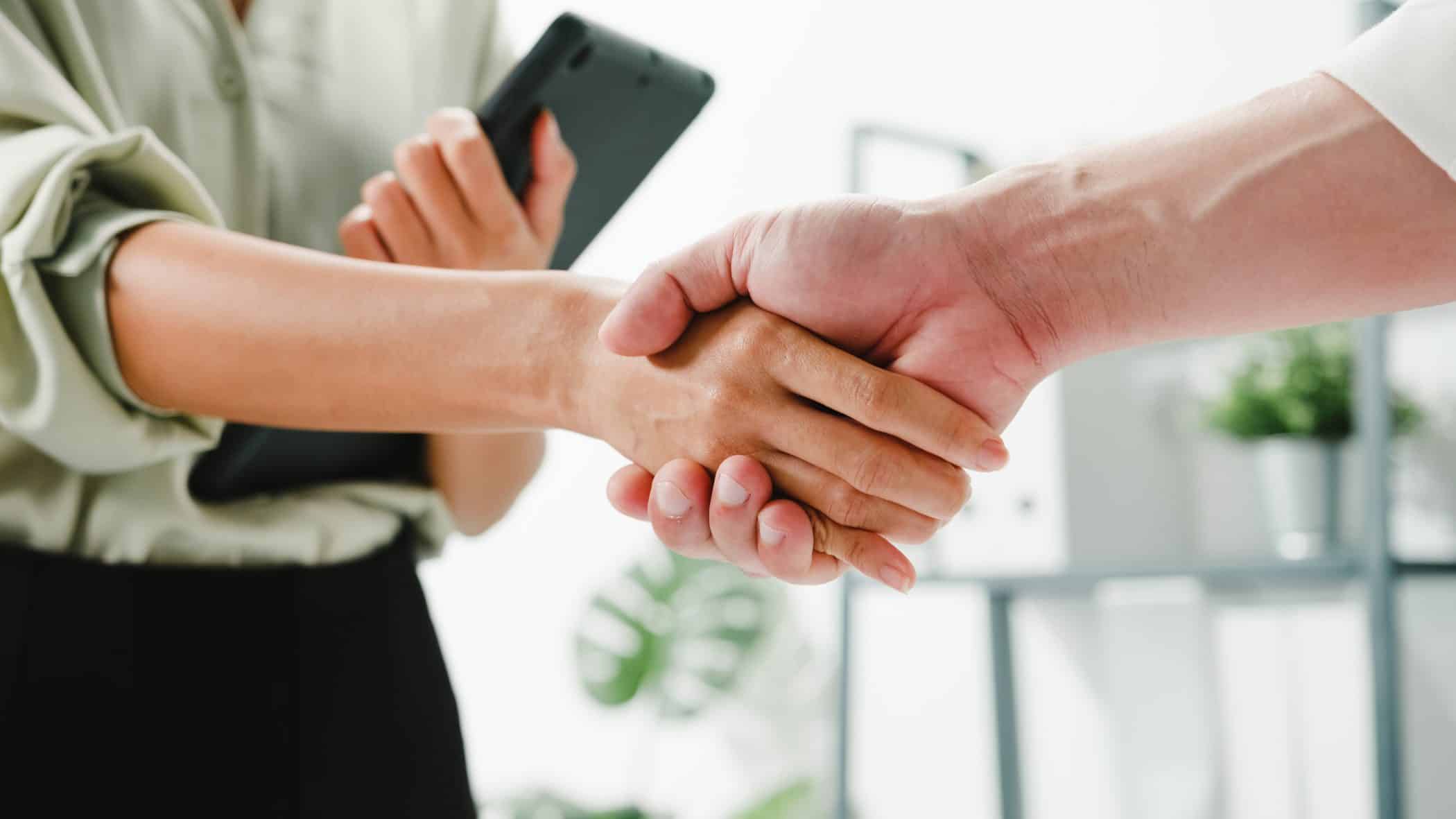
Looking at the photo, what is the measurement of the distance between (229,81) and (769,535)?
50 cm

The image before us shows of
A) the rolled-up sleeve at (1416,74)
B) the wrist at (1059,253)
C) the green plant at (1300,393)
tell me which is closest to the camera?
the rolled-up sleeve at (1416,74)

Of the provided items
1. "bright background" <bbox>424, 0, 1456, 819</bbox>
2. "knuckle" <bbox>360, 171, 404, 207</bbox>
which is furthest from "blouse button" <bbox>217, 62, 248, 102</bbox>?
"bright background" <bbox>424, 0, 1456, 819</bbox>

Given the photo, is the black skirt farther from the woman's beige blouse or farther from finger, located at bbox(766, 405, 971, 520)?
finger, located at bbox(766, 405, 971, 520)

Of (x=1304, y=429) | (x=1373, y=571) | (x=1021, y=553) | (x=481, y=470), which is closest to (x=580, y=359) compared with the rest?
(x=481, y=470)

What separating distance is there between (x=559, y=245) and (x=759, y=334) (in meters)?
0.36

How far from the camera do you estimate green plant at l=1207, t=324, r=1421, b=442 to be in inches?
62.5

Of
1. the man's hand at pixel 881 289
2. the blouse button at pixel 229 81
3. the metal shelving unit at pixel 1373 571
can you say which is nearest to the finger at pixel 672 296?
the man's hand at pixel 881 289

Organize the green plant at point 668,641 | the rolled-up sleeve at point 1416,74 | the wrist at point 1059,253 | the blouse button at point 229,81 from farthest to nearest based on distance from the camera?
the green plant at point 668,641 < the blouse button at point 229,81 < the wrist at point 1059,253 < the rolled-up sleeve at point 1416,74

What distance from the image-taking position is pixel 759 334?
72cm

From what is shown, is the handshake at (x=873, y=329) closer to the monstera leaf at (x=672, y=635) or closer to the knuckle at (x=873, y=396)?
the knuckle at (x=873, y=396)

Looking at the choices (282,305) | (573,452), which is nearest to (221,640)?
(282,305)

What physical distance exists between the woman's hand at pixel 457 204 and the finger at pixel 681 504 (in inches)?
10.3

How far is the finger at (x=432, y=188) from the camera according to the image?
2.64ft

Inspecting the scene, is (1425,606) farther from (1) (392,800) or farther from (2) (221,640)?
(2) (221,640)
